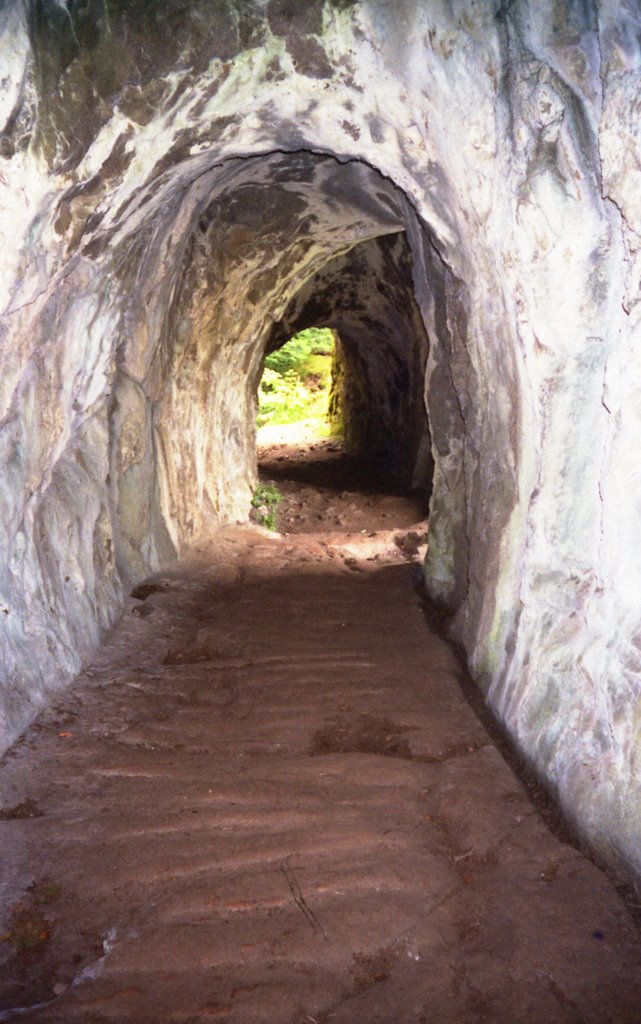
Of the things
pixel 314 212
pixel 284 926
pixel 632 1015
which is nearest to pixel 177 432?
pixel 314 212

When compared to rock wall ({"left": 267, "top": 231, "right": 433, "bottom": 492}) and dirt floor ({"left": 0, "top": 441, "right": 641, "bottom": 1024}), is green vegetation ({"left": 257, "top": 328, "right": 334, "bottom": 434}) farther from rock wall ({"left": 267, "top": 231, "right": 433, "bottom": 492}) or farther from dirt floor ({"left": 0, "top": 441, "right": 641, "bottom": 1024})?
dirt floor ({"left": 0, "top": 441, "right": 641, "bottom": 1024})

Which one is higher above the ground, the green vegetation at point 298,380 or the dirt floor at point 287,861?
the green vegetation at point 298,380

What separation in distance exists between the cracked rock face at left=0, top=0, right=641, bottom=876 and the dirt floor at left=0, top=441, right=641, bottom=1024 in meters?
0.31

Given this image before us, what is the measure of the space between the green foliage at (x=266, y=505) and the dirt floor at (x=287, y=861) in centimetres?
492

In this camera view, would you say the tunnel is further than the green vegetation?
No

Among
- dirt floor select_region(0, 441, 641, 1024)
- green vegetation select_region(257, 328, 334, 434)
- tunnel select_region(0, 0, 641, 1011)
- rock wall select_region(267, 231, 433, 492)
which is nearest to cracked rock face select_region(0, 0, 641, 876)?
tunnel select_region(0, 0, 641, 1011)

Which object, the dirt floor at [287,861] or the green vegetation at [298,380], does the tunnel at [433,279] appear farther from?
the green vegetation at [298,380]

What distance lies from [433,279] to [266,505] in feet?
17.3

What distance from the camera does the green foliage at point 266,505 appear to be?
10445 millimetres

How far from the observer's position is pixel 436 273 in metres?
6.05

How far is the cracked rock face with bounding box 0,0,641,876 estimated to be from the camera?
10.3 feet

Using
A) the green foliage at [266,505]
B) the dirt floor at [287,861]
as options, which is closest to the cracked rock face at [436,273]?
the dirt floor at [287,861]

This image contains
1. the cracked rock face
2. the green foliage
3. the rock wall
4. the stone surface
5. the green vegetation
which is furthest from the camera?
the green vegetation

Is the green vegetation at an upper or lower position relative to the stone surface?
upper
